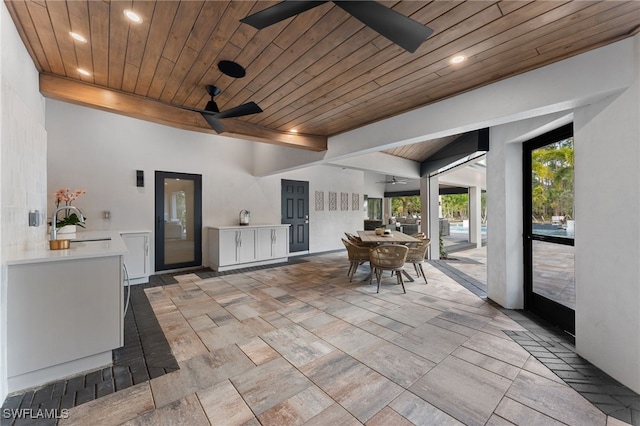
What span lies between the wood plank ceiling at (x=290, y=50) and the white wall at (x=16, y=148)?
18cm

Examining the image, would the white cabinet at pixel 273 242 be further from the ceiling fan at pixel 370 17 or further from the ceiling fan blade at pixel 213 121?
the ceiling fan at pixel 370 17

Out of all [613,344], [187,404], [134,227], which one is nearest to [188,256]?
[134,227]

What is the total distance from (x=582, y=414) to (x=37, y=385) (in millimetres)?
3892

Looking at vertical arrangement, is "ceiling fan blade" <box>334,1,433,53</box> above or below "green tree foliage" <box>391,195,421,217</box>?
above

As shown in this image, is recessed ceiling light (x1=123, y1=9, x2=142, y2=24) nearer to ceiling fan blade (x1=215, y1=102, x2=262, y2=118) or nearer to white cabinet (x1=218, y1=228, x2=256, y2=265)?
ceiling fan blade (x1=215, y1=102, x2=262, y2=118)

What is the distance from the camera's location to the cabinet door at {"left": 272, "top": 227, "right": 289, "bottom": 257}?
6598 mm

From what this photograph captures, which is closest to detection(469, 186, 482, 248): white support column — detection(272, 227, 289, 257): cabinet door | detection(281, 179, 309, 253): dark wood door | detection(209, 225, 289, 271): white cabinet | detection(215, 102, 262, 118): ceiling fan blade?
detection(281, 179, 309, 253): dark wood door

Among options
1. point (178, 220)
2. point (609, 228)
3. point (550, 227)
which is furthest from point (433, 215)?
point (178, 220)

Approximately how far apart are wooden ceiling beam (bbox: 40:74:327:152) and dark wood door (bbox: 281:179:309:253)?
3573 mm

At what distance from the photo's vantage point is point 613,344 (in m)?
2.09

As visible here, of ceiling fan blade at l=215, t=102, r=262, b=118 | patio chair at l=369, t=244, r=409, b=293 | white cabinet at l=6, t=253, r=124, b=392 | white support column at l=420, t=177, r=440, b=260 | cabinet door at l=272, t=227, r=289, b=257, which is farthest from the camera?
white support column at l=420, t=177, r=440, b=260

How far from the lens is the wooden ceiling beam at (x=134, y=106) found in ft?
8.72

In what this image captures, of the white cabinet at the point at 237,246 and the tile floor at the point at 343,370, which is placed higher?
the white cabinet at the point at 237,246

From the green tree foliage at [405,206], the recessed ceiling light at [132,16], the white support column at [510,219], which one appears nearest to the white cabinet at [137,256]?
the recessed ceiling light at [132,16]
